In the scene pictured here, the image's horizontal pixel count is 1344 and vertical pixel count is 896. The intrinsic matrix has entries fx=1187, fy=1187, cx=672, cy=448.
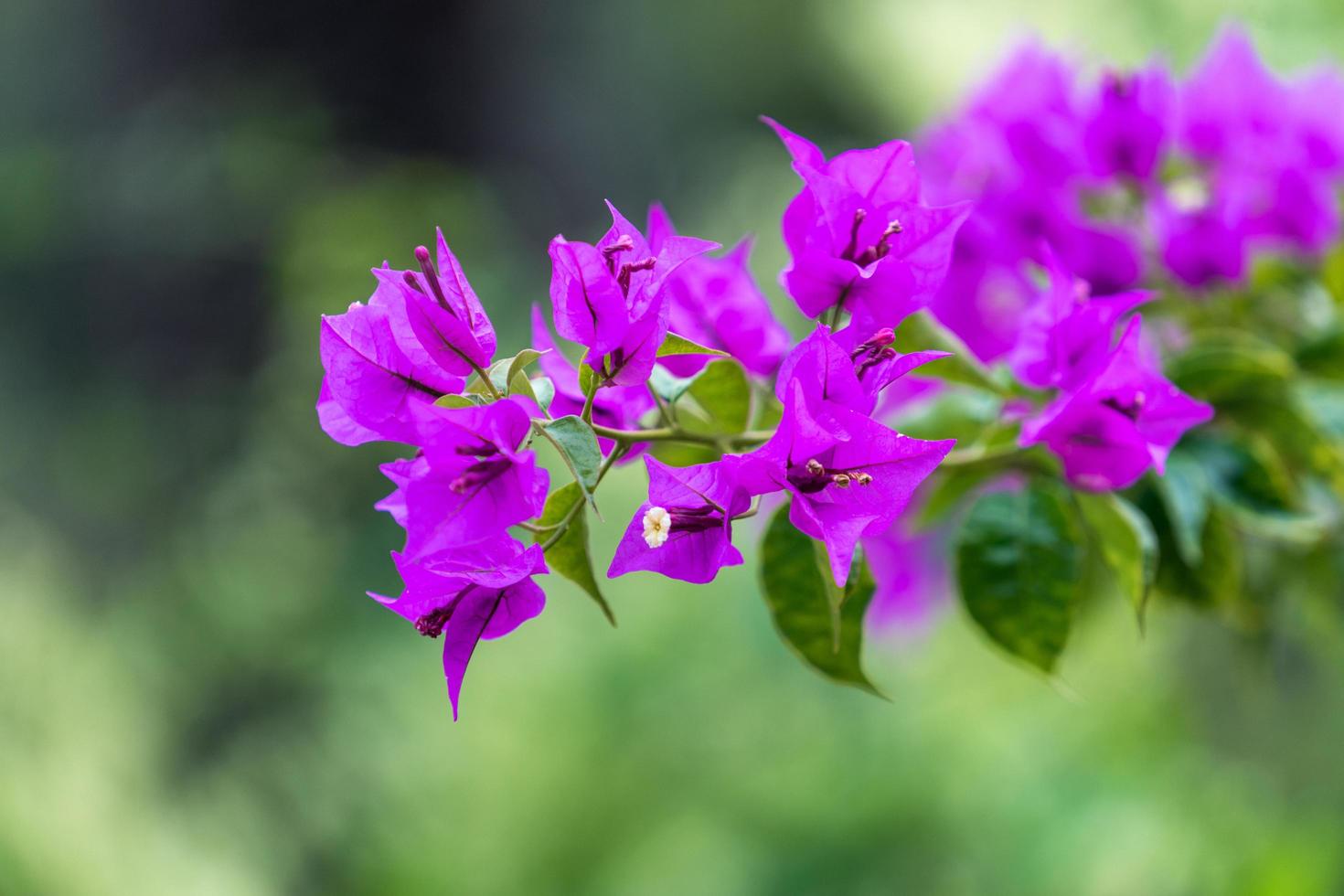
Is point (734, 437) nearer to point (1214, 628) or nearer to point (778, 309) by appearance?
point (1214, 628)

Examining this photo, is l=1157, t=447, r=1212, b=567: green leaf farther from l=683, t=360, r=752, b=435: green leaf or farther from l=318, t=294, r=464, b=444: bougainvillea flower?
l=318, t=294, r=464, b=444: bougainvillea flower

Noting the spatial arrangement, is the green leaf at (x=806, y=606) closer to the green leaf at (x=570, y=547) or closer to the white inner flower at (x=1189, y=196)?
the green leaf at (x=570, y=547)

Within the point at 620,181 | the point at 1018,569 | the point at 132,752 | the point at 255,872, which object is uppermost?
the point at 620,181

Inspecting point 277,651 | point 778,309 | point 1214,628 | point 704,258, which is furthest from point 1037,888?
point 277,651

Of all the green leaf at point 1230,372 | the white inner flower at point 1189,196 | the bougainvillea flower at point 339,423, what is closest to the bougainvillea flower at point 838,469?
the bougainvillea flower at point 339,423

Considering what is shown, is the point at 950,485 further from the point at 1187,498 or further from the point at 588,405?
the point at 588,405

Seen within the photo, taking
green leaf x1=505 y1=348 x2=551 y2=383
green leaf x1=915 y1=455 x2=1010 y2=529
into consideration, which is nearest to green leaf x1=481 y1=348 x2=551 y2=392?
green leaf x1=505 y1=348 x2=551 y2=383

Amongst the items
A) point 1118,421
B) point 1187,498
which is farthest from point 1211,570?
point 1118,421
